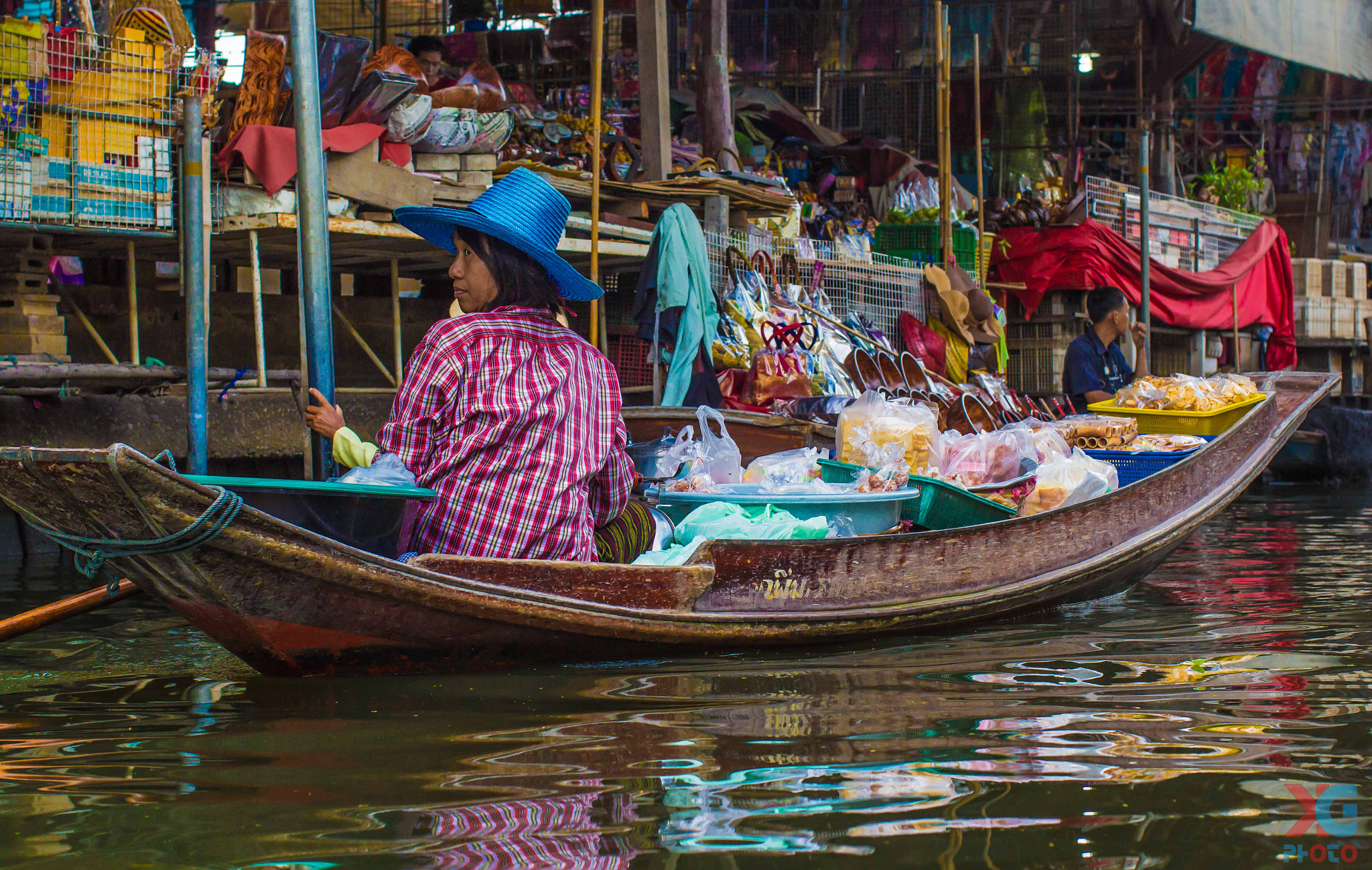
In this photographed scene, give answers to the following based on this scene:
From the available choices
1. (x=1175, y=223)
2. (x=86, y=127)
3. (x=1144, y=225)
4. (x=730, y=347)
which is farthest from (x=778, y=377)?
(x=1175, y=223)

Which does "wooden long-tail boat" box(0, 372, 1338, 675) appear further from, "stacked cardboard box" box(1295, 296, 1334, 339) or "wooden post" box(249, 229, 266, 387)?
"stacked cardboard box" box(1295, 296, 1334, 339)

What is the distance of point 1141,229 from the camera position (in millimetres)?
11602

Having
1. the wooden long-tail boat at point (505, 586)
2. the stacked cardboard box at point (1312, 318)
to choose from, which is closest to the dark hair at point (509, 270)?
the wooden long-tail boat at point (505, 586)

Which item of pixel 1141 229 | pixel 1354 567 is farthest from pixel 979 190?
pixel 1354 567

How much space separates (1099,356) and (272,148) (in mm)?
4711

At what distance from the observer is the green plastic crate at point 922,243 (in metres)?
11.8

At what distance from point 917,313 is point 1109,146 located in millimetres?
8957

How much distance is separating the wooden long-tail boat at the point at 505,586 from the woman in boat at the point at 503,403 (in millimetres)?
158

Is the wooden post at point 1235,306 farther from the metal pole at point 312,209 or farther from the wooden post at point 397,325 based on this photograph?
the metal pole at point 312,209

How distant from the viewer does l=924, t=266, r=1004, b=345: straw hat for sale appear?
10.4 meters

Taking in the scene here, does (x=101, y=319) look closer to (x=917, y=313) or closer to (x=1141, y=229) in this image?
(x=917, y=313)

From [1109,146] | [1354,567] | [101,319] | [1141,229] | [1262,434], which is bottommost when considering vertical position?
[1354,567]

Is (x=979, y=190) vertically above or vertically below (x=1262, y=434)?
above

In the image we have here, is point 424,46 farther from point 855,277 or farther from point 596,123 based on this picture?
point 855,277
